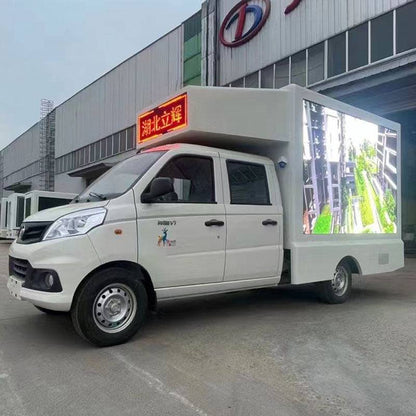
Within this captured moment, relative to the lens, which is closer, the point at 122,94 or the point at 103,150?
the point at 122,94

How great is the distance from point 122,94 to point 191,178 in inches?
1209

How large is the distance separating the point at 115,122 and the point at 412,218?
22660 mm

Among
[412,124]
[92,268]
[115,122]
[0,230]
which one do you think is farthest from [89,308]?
[115,122]

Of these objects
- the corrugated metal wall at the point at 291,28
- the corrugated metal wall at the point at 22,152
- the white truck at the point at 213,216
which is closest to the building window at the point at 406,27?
the corrugated metal wall at the point at 291,28

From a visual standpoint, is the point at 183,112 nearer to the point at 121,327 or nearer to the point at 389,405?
the point at 121,327

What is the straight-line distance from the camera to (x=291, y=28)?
64.3 ft


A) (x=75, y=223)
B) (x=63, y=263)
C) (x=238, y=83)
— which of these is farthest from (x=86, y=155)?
(x=63, y=263)

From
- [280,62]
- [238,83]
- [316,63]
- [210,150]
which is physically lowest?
[210,150]

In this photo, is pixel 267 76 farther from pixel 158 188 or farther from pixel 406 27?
pixel 158 188

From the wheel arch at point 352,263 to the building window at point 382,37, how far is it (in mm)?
9973

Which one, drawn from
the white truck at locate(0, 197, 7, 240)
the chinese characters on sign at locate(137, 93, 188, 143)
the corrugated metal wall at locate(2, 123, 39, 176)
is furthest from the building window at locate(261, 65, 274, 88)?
the corrugated metal wall at locate(2, 123, 39, 176)

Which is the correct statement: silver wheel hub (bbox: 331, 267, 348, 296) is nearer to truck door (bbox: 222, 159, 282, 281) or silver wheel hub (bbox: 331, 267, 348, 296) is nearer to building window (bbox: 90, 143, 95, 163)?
truck door (bbox: 222, 159, 282, 281)

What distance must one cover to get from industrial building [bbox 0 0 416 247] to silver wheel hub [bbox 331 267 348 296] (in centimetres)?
121

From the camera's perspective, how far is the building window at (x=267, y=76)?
2089 centimetres
